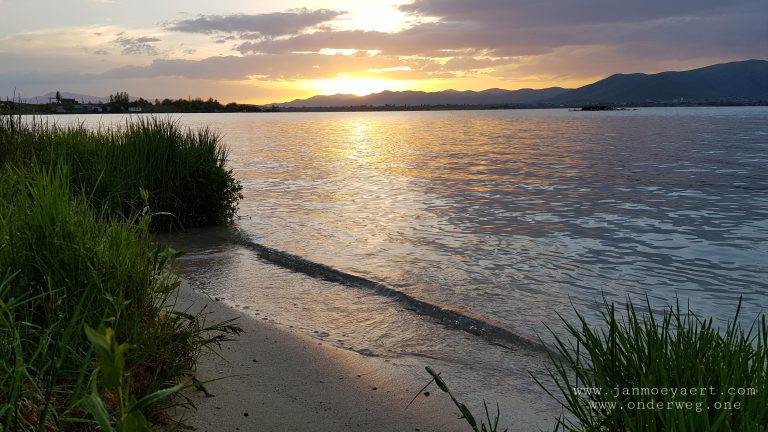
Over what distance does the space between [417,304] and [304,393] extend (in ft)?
11.4

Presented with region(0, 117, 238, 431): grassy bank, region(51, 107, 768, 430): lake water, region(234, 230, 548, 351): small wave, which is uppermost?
region(0, 117, 238, 431): grassy bank

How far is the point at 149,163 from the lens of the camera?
11.9 m

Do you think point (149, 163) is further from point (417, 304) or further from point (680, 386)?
point (680, 386)

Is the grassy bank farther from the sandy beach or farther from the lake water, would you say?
the lake water

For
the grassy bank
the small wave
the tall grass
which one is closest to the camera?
the grassy bank

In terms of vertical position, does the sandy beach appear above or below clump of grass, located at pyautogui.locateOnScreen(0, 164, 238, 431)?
below

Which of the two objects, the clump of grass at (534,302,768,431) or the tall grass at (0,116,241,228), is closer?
the clump of grass at (534,302,768,431)

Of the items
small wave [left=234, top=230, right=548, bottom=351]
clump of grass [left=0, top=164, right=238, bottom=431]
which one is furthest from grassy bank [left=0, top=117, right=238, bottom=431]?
small wave [left=234, top=230, right=548, bottom=351]

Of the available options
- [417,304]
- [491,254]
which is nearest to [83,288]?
[417,304]

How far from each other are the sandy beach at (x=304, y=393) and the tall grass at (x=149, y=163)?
5890mm

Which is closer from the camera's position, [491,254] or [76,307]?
[76,307]

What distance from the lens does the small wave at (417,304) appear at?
21.9ft

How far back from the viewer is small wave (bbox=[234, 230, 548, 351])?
6.67 meters

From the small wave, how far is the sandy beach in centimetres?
125
